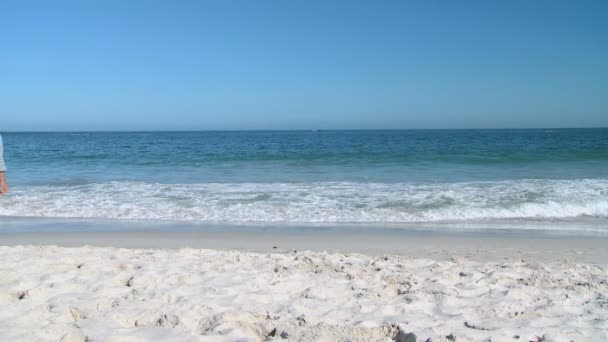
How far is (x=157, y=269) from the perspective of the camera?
532 centimetres

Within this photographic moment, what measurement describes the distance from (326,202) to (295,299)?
22.5 feet

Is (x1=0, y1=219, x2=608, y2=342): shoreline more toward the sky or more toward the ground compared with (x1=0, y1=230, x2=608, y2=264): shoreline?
more toward the sky

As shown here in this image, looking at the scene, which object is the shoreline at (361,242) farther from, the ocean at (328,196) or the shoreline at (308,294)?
the ocean at (328,196)

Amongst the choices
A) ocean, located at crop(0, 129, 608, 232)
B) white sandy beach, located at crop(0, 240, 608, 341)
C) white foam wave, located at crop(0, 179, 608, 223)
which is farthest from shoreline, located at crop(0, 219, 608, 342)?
white foam wave, located at crop(0, 179, 608, 223)

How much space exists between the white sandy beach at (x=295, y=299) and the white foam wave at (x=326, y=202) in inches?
156

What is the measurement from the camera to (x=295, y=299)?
4391mm

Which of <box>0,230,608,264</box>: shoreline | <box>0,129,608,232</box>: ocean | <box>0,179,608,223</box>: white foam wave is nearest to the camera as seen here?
<box>0,230,608,264</box>: shoreline

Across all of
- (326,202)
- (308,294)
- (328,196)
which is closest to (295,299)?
(308,294)

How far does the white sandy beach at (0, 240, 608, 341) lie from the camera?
366 cm

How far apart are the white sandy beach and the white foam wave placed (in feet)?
13.0

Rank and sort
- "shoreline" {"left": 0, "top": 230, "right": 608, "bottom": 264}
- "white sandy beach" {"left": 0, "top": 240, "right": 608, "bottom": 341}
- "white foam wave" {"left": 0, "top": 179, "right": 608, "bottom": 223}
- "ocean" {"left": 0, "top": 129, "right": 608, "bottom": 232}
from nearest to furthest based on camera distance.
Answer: "white sandy beach" {"left": 0, "top": 240, "right": 608, "bottom": 341}, "shoreline" {"left": 0, "top": 230, "right": 608, "bottom": 264}, "ocean" {"left": 0, "top": 129, "right": 608, "bottom": 232}, "white foam wave" {"left": 0, "top": 179, "right": 608, "bottom": 223}

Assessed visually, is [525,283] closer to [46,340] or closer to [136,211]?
[46,340]

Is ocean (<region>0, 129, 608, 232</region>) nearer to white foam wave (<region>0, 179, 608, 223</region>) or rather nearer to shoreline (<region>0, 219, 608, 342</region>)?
white foam wave (<region>0, 179, 608, 223</region>)

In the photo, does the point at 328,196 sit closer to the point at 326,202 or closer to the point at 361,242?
the point at 326,202
